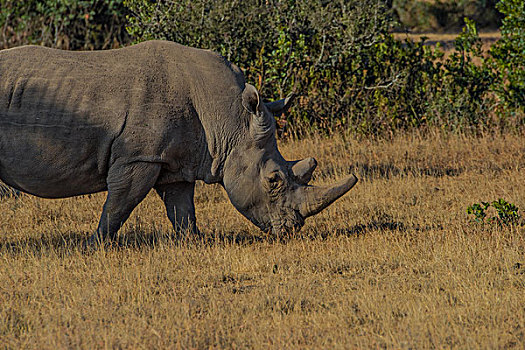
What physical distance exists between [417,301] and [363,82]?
853cm

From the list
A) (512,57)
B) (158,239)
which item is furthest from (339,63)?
(158,239)

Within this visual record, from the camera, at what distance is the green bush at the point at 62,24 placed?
1588 centimetres

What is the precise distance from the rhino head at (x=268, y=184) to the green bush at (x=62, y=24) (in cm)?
861

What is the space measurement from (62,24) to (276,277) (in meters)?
10.5

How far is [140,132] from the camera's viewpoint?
7.55m

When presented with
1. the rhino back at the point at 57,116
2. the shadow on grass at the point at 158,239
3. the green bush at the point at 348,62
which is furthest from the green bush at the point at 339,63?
the rhino back at the point at 57,116

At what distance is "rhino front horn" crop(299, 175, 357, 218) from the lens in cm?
811

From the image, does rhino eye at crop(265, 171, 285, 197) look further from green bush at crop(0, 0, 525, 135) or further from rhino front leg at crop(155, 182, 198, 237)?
green bush at crop(0, 0, 525, 135)

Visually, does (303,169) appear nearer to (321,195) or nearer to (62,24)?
(321,195)

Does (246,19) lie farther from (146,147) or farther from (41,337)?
(41,337)

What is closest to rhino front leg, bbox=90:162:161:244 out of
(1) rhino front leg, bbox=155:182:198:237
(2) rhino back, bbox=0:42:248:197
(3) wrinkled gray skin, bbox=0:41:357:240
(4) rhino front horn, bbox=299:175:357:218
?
(3) wrinkled gray skin, bbox=0:41:357:240

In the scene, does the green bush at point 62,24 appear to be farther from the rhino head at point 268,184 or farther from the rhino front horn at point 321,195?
the rhino front horn at point 321,195

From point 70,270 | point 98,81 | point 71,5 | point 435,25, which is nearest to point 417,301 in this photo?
point 70,270

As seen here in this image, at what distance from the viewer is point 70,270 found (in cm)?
725
